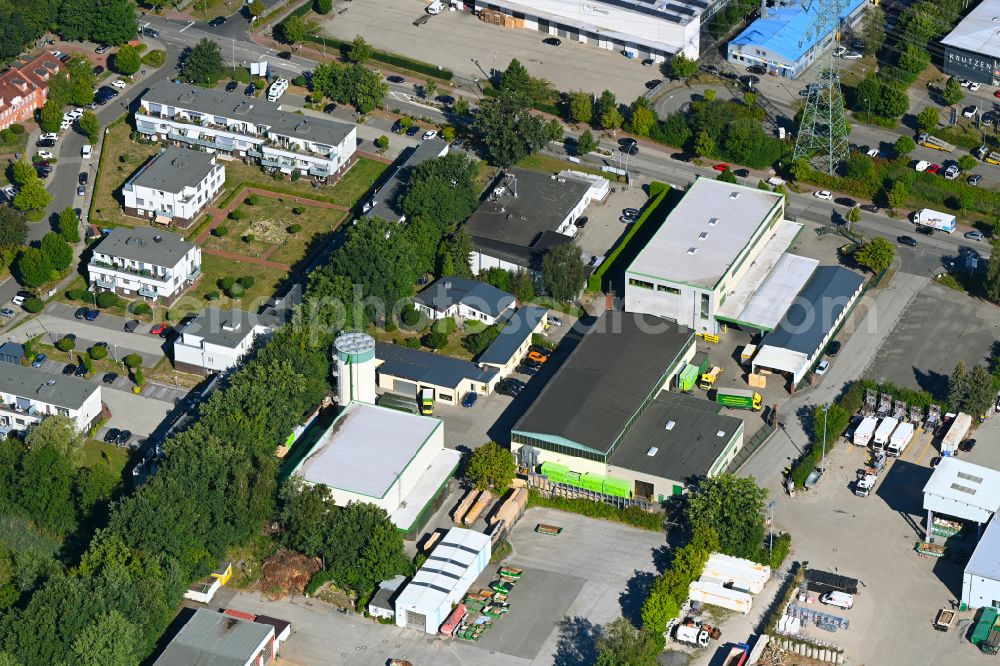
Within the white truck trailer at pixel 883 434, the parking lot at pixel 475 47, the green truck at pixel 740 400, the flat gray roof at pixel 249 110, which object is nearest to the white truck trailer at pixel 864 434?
the white truck trailer at pixel 883 434

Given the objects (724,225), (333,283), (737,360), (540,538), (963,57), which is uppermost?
(963,57)

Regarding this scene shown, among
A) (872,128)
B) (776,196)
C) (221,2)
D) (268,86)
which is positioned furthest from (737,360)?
(221,2)

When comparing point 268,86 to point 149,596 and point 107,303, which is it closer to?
point 107,303

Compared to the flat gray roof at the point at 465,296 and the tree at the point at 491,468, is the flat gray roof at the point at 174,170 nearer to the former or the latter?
the flat gray roof at the point at 465,296

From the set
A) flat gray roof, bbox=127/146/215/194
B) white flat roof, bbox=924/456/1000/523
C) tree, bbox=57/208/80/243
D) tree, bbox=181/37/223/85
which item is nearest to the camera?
white flat roof, bbox=924/456/1000/523

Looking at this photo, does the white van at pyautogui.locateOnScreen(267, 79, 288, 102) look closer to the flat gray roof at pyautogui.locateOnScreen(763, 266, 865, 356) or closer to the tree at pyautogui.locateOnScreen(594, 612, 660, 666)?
the flat gray roof at pyautogui.locateOnScreen(763, 266, 865, 356)

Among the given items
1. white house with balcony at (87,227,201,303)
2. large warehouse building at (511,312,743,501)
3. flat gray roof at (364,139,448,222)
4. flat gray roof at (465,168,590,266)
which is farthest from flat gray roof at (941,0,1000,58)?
white house with balcony at (87,227,201,303)

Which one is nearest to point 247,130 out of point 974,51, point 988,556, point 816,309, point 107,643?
point 816,309
